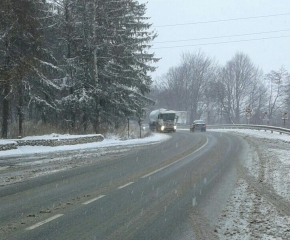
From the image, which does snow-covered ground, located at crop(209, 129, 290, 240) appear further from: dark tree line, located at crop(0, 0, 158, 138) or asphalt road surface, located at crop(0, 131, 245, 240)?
dark tree line, located at crop(0, 0, 158, 138)

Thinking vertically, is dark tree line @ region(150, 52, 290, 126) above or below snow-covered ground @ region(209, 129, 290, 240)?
above

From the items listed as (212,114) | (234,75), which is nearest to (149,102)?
(234,75)

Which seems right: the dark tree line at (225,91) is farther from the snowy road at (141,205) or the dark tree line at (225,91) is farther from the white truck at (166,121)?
the snowy road at (141,205)

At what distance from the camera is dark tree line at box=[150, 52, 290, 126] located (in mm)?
66700

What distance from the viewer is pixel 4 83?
1820 centimetres

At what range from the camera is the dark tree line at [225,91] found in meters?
66.7

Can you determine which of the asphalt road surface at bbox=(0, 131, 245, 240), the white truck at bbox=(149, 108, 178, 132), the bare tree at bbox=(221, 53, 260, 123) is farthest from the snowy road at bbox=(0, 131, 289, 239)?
the bare tree at bbox=(221, 53, 260, 123)

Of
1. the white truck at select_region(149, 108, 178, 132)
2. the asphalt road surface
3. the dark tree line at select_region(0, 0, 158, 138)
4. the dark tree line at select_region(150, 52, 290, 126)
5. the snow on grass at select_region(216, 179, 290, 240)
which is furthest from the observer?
the dark tree line at select_region(150, 52, 290, 126)

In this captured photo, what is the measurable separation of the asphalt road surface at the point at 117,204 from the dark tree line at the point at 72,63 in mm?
12533

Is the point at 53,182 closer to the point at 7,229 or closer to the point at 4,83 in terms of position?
the point at 7,229

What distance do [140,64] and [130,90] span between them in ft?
16.7

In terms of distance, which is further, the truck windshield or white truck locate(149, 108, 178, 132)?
the truck windshield

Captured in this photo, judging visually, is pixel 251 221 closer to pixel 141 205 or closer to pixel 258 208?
pixel 258 208

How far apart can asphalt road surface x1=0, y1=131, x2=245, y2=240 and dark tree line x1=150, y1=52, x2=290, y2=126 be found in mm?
46225
